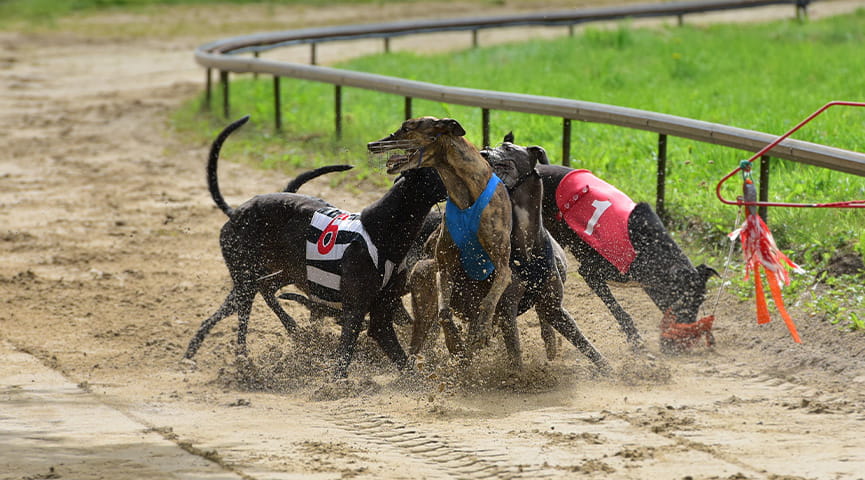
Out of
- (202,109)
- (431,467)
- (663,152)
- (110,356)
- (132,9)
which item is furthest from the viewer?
(132,9)

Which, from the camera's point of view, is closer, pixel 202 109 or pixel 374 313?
pixel 374 313

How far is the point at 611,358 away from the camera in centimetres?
680

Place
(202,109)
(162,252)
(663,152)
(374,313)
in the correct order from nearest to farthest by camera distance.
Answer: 1. (374,313)
2. (663,152)
3. (162,252)
4. (202,109)

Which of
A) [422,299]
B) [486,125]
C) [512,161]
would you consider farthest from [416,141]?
[486,125]

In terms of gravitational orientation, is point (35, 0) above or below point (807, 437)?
above

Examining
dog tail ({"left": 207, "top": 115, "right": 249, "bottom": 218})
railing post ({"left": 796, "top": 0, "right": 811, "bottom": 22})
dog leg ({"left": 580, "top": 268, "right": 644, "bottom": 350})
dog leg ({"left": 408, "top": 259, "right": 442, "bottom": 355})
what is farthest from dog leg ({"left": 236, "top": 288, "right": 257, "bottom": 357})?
railing post ({"left": 796, "top": 0, "right": 811, "bottom": 22})

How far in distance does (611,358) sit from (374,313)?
1.38 m

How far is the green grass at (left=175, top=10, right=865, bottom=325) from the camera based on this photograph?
8383 mm

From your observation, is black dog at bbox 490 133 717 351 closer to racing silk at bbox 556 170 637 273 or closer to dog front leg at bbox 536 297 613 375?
racing silk at bbox 556 170 637 273

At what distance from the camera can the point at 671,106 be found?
1181cm

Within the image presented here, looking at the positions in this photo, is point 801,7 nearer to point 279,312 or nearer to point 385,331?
point 279,312

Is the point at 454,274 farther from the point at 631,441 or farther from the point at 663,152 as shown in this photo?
the point at 663,152

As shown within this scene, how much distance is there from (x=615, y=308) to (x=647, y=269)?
0.37 metres

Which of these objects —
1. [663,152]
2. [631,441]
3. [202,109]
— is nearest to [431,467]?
[631,441]
